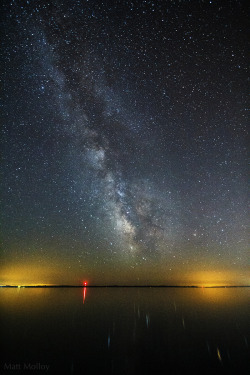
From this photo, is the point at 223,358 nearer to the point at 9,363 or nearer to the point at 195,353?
the point at 195,353

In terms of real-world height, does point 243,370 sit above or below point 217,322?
below

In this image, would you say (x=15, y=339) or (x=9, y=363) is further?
(x=15, y=339)

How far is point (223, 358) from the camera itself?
7.91 ft

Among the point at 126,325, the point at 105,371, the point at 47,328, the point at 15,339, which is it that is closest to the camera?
the point at 105,371

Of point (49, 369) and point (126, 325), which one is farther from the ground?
point (126, 325)

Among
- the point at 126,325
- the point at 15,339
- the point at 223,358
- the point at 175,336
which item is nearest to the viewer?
the point at 223,358

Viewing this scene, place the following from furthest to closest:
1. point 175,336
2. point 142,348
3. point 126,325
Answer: point 126,325 → point 175,336 → point 142,348

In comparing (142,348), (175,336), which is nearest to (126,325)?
(175,336)

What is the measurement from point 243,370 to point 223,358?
337mm

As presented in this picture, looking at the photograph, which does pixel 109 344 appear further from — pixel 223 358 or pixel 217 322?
pixel 217 322

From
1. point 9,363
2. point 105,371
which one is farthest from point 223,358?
point 9,363

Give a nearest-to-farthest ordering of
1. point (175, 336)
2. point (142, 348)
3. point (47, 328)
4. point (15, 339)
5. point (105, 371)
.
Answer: point (105, 371) → point (142, 348) → point (15, 339) → point (175, 336) → point (47, 328)

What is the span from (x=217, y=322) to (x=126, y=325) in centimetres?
191

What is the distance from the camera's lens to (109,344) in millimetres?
2844
